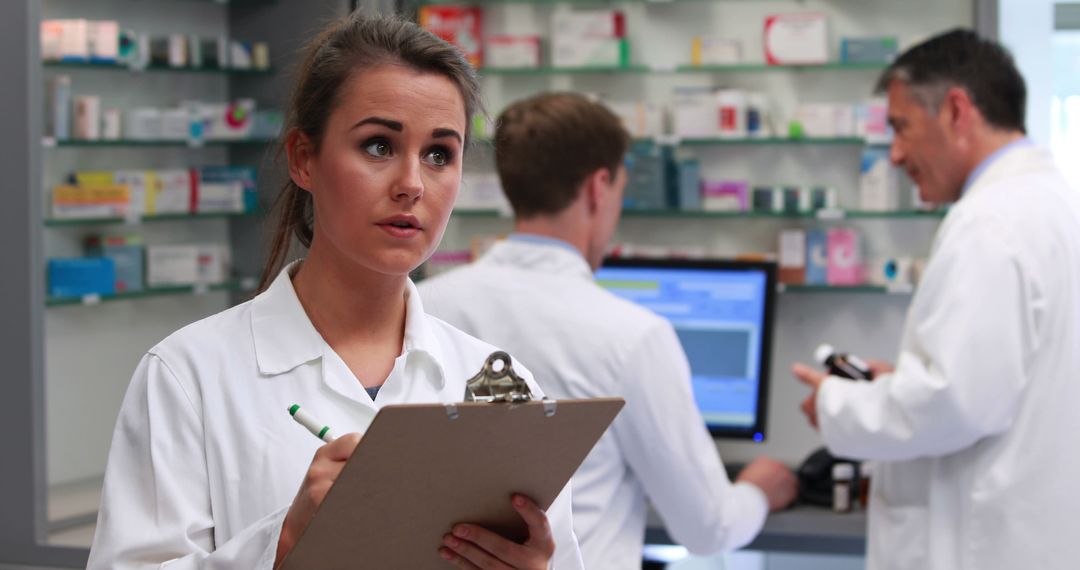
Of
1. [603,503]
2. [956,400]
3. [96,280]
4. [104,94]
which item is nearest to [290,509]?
[603,503]

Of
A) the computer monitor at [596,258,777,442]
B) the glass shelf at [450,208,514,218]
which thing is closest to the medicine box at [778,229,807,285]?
the computer monitor at [596,258,777,442]

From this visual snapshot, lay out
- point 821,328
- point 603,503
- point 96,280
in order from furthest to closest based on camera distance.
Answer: point 821,328 < point 96,280 < point 603,503

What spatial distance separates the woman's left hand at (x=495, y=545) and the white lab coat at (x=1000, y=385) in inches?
59.5

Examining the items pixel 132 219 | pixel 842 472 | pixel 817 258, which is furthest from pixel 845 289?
pixel 132 219

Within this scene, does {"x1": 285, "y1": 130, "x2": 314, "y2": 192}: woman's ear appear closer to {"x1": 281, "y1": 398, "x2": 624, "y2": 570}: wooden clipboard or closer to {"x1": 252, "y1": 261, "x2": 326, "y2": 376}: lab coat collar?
{"x1": 252, "y1": 261, "x2": 326, "y2": 376}: lab coat collar

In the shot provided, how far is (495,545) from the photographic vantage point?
4.27 feet

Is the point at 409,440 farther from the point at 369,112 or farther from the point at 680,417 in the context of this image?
the point at 680,417

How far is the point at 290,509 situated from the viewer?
123 cm

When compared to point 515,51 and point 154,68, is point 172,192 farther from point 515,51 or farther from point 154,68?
point 515,51

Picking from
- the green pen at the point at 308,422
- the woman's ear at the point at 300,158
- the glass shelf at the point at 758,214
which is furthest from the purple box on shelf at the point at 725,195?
the green pen at the point at 308,422

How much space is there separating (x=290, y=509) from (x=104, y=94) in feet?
12.1

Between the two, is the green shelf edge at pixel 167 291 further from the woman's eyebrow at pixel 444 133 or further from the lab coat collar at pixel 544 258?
the woman's eyebrow at pixel 444 133

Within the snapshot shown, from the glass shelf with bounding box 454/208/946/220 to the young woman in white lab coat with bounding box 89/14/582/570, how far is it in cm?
332

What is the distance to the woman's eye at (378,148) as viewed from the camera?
1417 mm
